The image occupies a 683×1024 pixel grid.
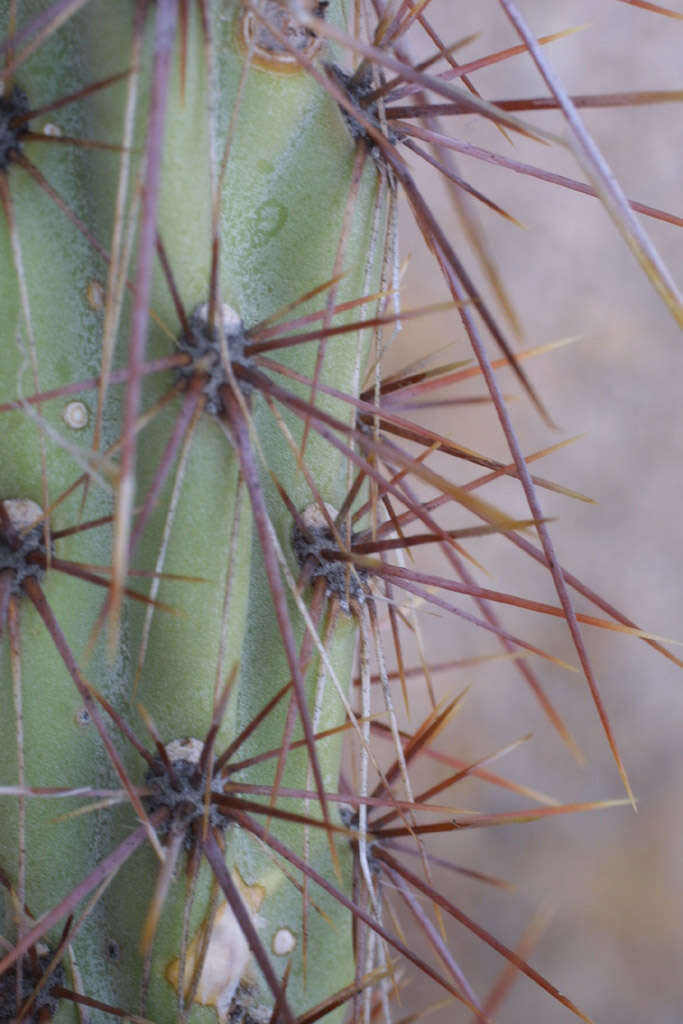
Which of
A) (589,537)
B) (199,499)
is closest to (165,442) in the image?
(199,499)

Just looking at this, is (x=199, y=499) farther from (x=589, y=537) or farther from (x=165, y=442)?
(x=589, y=537)

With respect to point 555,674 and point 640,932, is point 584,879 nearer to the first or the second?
point 640,932

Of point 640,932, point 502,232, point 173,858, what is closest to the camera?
point 173,858

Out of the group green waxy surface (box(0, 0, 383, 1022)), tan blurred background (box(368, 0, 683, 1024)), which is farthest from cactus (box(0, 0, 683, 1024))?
tan blurred background (box(368, 0, 683, 1024))

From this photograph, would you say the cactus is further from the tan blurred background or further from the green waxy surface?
the tan blurred background

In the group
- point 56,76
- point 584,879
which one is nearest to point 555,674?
point 584,879

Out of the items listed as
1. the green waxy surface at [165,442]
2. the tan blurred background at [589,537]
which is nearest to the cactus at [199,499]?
the green waxy surface at [165,442]
